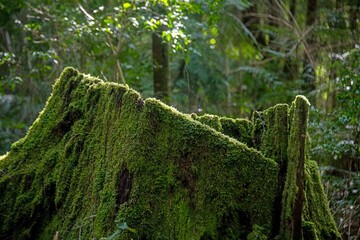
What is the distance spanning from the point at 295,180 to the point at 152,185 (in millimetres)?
1077

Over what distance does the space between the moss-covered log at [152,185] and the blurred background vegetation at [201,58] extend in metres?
2.02

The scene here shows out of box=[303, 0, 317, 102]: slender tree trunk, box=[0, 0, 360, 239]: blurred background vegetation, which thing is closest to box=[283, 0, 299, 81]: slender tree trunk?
box=[0, 0, 360, 239]: blurred background vegetation

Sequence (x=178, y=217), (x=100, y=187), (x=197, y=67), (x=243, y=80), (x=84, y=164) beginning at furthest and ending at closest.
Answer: (x=243, y=80) → (x=197, y=67) → (x=84, y=164) → (x=100, y=187) → (x=178, y=217)

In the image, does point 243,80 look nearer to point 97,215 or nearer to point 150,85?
point 150,85

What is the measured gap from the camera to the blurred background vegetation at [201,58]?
7535 millimetres

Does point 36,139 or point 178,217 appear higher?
point 36,139

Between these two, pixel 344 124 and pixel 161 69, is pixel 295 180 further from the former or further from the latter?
pixel 161 69

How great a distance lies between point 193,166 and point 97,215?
33.5 inches

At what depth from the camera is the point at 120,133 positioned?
185 inches

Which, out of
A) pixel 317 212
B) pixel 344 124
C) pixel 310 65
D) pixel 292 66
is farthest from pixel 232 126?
pixel 292 66

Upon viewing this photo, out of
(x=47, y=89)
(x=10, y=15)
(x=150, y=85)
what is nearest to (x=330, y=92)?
(x=150, y=85)

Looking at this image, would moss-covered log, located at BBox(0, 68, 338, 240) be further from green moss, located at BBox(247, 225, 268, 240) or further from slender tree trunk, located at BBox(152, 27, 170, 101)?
slender tree trunk, located at BBox(152, 27, 170, 101)

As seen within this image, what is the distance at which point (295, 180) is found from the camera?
4.20m

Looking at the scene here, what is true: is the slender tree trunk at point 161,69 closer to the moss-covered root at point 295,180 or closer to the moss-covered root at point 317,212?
the moss-covered root at point 317,212
